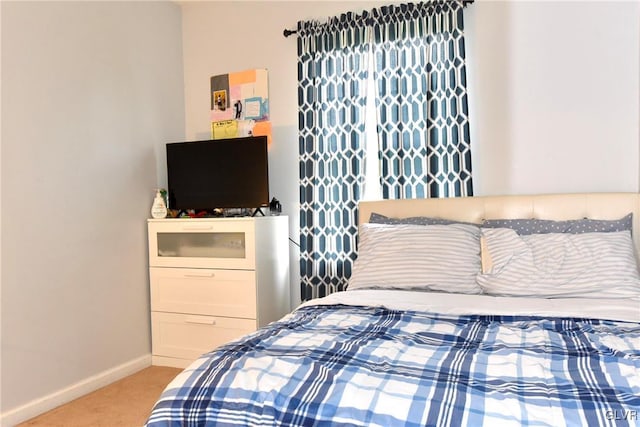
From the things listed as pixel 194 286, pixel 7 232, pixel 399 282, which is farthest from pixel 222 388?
pixel 194 286

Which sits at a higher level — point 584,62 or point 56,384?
point 584,62

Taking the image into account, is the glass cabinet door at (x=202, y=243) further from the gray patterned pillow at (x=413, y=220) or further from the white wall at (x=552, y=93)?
the white wall at (x=552, y=93)

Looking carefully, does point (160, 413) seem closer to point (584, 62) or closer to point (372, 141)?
point (372, 141)

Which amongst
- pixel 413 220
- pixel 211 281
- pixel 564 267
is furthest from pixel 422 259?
pixel 211 281

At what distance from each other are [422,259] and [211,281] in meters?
1.35

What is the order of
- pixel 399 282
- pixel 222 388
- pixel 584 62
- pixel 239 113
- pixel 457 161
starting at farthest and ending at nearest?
pixel 239 113
pixel 457 161
pixel 584 62
pixel 399 282
pixel 222 388

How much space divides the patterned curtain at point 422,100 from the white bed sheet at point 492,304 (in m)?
0.90

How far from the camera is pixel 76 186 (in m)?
2.64

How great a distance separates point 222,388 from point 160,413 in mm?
165

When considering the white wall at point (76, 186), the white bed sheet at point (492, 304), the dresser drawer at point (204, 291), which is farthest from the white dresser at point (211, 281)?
the white bed sheet at point (492, 304)

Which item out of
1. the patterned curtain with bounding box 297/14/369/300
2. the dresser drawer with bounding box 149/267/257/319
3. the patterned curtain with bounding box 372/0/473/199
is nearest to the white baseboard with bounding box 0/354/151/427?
the dresser drawer with bounding box 149/267/257/319

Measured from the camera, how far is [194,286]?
117 inches

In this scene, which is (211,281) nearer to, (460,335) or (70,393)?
(70,393)

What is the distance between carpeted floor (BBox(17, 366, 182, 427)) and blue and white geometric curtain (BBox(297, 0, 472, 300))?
3.53 feet
